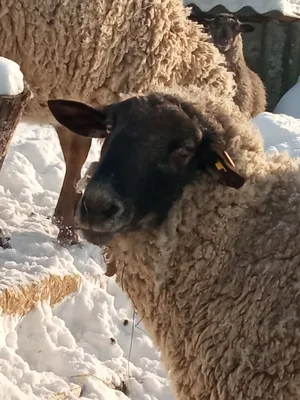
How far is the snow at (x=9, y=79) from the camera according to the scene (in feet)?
8.95

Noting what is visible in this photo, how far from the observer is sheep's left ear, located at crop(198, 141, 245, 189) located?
93.1 inches

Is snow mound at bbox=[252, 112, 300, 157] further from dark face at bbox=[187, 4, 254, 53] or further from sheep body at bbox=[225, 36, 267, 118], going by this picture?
dark face at bbox=[187, 4, 254, 53]

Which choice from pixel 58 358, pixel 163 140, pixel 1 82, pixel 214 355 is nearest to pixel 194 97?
pixel 163 140

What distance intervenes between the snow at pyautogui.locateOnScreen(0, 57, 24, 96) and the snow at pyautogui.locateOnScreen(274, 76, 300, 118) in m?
8.80

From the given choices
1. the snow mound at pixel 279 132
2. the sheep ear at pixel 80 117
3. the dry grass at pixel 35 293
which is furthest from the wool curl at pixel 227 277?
the snow mound at pixel 279 132

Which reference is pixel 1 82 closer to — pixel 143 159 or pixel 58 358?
pixel 143 159

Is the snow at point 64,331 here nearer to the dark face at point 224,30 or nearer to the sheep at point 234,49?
the sheep at point 234,49

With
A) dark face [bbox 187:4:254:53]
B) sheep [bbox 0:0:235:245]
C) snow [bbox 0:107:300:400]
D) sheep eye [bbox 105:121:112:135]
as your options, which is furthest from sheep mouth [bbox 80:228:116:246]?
dark face [bbox 187:4:254:53]

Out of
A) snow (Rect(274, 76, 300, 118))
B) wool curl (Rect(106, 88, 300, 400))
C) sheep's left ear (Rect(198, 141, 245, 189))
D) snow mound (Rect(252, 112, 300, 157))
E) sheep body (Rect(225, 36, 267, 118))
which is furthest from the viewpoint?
snow (Rect(274, 76, 300, 118))

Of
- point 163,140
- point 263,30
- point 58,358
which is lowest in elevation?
point 263,30

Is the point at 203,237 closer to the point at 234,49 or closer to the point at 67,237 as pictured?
the point at 67,237

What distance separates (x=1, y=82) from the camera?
2.72 meters

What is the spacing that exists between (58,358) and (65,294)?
0.49 meters

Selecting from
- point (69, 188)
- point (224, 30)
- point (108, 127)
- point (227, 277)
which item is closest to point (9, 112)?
point (108, 127)
